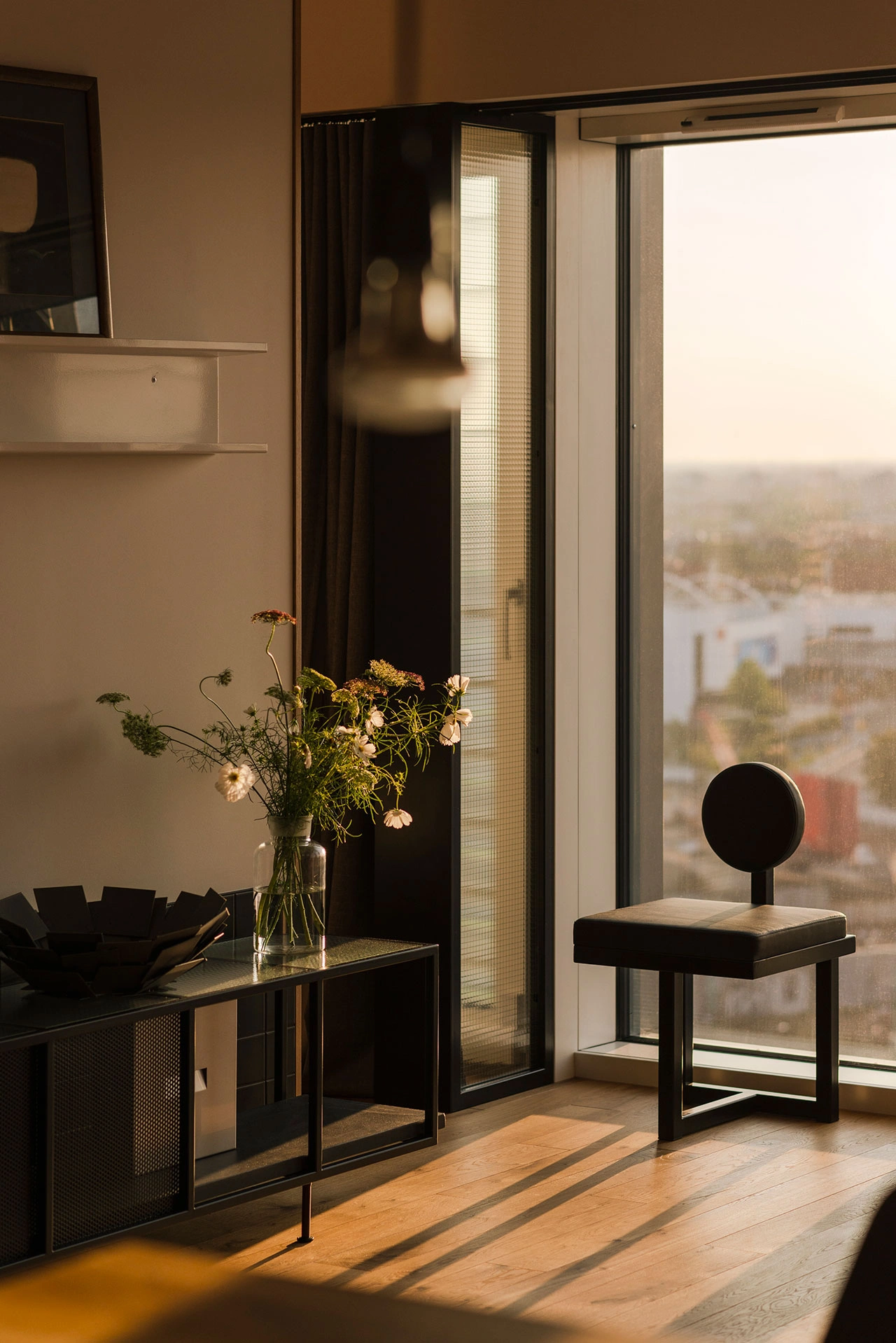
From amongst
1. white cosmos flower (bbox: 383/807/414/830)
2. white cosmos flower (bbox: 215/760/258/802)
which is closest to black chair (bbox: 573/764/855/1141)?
white cosmos flower (bbox: 383/807/414/830)

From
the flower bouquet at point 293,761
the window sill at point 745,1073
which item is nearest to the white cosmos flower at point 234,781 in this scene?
the flower bouquet at point 293,761

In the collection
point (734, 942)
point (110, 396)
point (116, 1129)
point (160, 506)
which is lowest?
point (116, 1129)

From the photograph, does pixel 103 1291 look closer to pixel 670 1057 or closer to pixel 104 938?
pixel 104 938

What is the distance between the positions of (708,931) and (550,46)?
2.27 metres

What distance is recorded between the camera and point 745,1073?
4555mm

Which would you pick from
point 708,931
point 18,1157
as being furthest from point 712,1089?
point 18,1157

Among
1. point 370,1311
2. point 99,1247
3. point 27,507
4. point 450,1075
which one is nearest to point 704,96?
point 27,507

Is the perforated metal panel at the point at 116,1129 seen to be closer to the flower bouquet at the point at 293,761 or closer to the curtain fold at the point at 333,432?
the flower bouquet at the point at 293,761

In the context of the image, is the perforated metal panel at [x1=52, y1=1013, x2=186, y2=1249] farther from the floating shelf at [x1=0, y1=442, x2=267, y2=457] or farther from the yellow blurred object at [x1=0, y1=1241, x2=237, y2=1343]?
the floating shelf at [x1=0, y1=442, x2=267, y2=457]

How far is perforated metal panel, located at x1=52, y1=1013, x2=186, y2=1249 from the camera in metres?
2.78

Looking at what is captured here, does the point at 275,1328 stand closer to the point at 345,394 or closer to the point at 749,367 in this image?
the point at 345,394

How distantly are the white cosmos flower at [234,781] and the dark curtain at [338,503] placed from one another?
1.23 metres

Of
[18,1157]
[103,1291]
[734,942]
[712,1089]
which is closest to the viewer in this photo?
[103,1291]

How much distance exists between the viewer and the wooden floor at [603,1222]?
3.10 m
